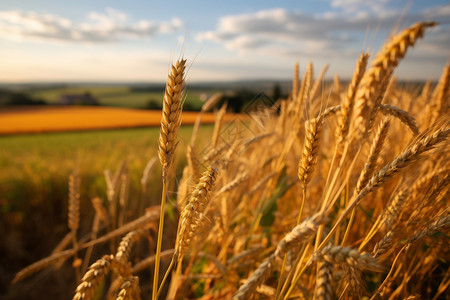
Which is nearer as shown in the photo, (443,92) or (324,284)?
A: (324,284)

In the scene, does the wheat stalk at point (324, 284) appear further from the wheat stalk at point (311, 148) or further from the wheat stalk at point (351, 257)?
the wheat stalk at point (311, 148)

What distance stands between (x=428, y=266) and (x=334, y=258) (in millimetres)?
1193

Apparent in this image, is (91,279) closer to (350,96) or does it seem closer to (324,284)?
(324,284)

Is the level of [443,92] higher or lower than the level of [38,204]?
higher

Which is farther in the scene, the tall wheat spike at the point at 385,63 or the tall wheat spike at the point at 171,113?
the tall wheat spike at the point at 171,113

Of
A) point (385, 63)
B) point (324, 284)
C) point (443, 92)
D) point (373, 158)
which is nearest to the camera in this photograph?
point (385, 63)

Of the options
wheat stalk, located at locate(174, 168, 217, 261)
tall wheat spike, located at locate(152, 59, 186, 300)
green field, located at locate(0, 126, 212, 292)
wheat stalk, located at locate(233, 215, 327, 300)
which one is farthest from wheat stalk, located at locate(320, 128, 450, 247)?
green field, located at locate(0, 126, 212, 292)

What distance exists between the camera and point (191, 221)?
2.70ft

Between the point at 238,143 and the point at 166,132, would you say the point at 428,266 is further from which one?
the point at 166,132

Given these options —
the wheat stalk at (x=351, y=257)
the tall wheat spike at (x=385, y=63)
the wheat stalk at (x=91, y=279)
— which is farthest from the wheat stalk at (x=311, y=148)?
the wheat stalk at (x=91, y=279)

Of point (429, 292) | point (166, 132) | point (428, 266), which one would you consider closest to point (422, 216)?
point (428, 266)

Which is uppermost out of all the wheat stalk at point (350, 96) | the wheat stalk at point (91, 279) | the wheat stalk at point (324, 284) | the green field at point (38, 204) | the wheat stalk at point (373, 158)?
the wheat stalk at point (350, 96)

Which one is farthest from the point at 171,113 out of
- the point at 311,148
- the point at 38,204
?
the point at 38,204

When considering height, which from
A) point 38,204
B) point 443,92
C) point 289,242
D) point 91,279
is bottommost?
point 38,204
